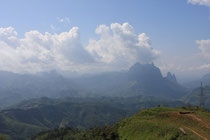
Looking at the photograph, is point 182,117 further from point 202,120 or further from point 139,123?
point 139,123

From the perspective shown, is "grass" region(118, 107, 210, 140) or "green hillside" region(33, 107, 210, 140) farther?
"grass" region(118, 107, 210, 140)

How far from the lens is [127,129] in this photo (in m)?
89.4

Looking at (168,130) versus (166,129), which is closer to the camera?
(168,130)

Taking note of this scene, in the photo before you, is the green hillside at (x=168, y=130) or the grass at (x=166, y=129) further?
the grass at (x=166, y=129)

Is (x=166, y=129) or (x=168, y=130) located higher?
(x=166, y=129)

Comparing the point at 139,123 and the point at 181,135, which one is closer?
the point at 181,135

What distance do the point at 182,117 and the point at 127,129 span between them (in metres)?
27.2

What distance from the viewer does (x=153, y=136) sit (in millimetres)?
70375

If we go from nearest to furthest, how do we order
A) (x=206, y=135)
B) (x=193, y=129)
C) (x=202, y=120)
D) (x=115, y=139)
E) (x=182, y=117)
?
(x=206, y=135) → (x=193, y=129) → (x=202, y=120) → (x=182, y=117) → (x=115, y=139)

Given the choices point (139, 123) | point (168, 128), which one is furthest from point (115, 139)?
point (168, 128)

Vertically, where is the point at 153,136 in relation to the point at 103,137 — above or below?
above

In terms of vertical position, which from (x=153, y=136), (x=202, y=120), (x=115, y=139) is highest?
(x=202, y=120)

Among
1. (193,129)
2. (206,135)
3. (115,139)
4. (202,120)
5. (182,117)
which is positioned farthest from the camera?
(115,139)

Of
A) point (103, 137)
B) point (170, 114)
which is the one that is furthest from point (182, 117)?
point (103, 137)
